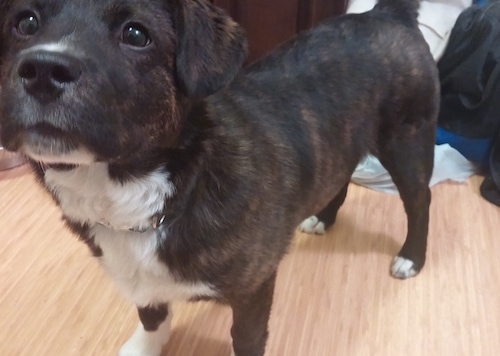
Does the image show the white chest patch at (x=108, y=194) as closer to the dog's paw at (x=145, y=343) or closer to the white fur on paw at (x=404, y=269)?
the dog's paw at (x=145, y=343)

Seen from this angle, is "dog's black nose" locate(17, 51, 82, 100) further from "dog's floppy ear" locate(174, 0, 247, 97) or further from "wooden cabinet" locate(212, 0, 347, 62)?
"wooden cabinet" locate(212, 0, 347, 62)

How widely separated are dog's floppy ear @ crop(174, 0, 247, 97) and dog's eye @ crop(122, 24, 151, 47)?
72 millimetres

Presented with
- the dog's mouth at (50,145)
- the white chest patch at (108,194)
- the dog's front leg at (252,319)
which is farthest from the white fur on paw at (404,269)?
the dog's mouth at (50,145)

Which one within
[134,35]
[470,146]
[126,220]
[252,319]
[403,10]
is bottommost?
[470,146]

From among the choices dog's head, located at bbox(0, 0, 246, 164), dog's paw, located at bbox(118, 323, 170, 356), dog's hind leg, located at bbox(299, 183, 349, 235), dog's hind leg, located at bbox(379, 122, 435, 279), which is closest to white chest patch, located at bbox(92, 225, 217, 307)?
dog's head, located at bbox(0, 0, 246, 164)

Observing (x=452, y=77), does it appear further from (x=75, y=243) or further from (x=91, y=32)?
(x=91, y=32)

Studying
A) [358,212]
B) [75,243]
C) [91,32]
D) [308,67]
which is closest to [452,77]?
[358,212]

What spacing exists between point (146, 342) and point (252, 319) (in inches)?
14.9

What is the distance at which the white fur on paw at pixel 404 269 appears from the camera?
196 centimetres

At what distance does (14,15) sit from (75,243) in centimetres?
114

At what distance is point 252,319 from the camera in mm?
1443

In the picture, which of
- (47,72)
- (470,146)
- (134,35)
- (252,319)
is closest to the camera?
(47,72)

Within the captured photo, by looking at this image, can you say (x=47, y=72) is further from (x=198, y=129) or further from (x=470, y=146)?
(x=470, y=146)

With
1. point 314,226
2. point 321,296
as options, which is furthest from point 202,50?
point 314,226
